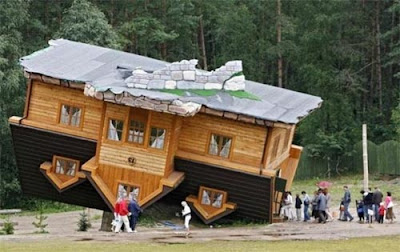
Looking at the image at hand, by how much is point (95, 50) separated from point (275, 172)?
897cm

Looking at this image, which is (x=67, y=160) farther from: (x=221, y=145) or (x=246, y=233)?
(x=246, y=233)

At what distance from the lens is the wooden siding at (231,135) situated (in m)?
33.3

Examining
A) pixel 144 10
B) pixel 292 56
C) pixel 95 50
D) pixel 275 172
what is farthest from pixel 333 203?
pixel 144 10

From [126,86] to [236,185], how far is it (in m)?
5.21

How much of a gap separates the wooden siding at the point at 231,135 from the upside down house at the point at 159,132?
0.04 metres

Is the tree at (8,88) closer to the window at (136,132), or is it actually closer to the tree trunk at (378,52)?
the window at (136,132)

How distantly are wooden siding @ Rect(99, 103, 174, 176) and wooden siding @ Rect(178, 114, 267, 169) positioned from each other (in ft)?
3.43

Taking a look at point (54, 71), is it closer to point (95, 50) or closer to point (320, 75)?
point (95, 50)

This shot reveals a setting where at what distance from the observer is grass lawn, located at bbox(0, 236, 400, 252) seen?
2694 cm

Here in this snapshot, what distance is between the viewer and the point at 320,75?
62.0m

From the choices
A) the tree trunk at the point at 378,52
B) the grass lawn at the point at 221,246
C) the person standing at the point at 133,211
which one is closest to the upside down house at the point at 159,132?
the person standing at the point at 133,211

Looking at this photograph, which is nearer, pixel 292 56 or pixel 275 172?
pixel 275 172

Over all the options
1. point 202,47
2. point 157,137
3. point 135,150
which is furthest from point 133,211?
point 202,47

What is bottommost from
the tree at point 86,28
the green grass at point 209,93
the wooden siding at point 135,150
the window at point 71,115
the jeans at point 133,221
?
the jeans at point 133,221
